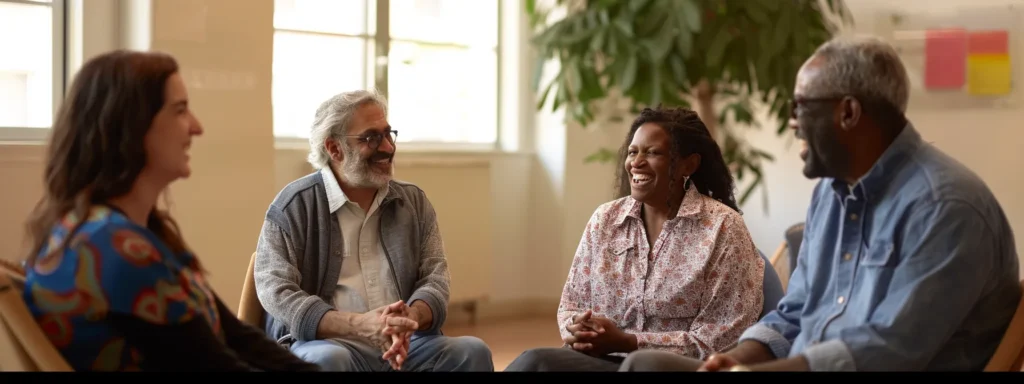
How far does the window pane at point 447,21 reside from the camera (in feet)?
20.1

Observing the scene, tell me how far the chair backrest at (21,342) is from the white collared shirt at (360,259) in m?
1.14

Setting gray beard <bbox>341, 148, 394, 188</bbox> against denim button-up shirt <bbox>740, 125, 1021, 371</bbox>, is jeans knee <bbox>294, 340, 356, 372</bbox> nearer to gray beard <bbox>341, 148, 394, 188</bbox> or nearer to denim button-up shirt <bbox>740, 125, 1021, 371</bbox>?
gray beard <bbox>341, 148, 394, 188</bbox>

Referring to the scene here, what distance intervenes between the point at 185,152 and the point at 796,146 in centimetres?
493

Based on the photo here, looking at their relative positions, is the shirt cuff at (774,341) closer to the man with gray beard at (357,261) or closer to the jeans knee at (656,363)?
the jeans knee at (656,363)

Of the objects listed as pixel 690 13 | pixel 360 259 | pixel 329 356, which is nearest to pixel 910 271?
pixel 329 356

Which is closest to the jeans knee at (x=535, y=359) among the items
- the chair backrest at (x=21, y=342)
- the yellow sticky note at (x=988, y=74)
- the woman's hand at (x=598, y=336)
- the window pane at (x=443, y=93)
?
the woman's hand at (x=598, y=336)

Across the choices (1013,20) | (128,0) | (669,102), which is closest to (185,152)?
(128,0)

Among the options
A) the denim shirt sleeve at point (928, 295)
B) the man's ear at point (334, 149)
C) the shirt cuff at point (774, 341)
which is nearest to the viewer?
the denim shirt sleeve at point (928, 295)

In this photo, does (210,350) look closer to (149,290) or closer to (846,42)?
(149,290)

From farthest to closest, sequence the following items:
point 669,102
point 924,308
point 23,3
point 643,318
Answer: point 669,102
point 23,3
point 643,318
point 924,308

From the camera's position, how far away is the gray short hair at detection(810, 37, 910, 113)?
6.97 feet

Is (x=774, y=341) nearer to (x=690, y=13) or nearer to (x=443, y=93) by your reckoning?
(x=690, y=13)

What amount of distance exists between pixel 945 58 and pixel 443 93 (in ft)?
8.91

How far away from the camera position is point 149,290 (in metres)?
1.86
